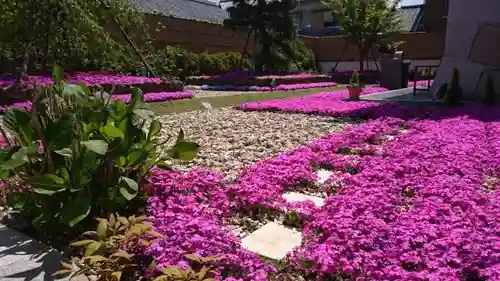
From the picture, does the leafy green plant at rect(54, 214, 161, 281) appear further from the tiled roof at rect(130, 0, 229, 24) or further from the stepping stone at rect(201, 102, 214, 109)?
the tiled roof at rect(130, 0, 229, 24)

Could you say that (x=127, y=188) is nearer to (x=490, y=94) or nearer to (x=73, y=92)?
(x=73, y=92)

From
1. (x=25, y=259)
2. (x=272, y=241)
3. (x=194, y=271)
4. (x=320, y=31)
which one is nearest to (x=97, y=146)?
(x=25, y=259)

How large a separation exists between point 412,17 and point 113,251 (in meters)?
36.7

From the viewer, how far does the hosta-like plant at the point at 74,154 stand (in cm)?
253

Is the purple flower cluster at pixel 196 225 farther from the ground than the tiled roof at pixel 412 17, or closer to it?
closer to it

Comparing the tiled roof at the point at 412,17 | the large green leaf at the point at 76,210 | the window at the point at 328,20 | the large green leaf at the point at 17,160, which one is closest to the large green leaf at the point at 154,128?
the large green leaf at the point at 76,210

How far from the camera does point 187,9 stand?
2856cm

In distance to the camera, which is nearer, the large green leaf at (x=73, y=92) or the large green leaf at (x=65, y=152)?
the large green leaf at (x=65, y=152)

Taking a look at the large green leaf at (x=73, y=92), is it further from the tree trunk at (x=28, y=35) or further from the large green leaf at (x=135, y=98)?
the tree trunk at (x=28, y=35)

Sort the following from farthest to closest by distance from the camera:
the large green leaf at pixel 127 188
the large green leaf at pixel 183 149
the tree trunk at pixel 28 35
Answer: the tree trunk at pixel 28 35, the large green leaf at pixel 183 149, the large green leaf at pixel 127 188

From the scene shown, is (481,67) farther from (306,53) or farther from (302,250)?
(306,53)

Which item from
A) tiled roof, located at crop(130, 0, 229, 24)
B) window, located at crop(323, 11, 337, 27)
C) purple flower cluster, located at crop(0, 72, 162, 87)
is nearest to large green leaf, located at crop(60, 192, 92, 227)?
purple flower cluster, located at crop(0, 72, 162, 87)

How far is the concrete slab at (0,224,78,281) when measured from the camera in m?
2.24

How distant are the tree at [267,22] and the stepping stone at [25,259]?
1969cm
